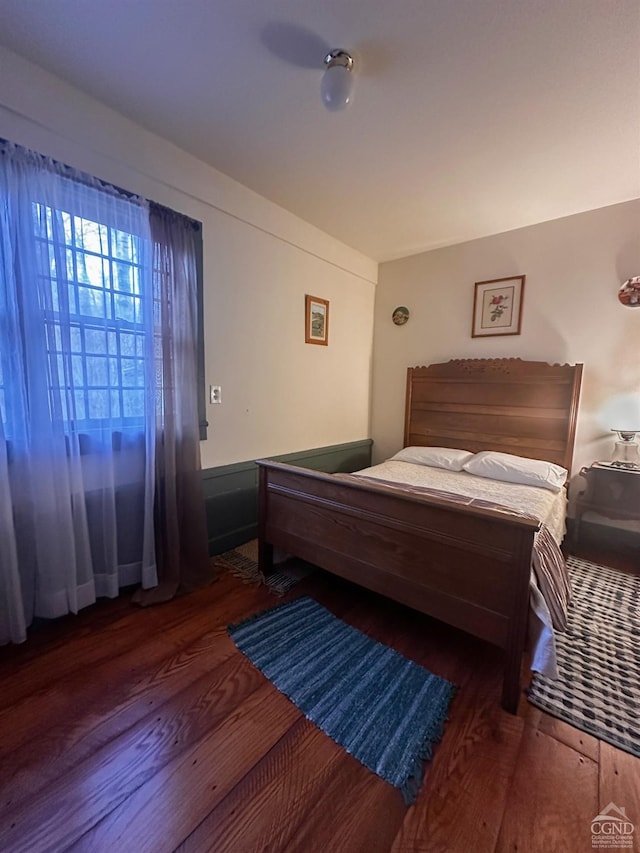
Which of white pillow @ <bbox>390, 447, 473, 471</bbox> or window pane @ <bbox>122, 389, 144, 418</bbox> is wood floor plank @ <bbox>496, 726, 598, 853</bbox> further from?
window pane @ <bbox>122, 389, 144, 418</bbox>

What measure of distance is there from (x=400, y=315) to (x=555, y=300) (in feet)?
4.19

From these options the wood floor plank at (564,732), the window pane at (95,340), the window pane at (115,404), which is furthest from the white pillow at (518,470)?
the window pane at (95,340)

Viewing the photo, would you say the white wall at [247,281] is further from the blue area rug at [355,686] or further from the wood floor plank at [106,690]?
the blue area rug at [355,686]

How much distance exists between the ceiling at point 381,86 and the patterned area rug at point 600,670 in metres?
2.47

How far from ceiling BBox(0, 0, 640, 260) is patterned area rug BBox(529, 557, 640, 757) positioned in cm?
247

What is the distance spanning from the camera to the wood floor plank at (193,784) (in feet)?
3.05

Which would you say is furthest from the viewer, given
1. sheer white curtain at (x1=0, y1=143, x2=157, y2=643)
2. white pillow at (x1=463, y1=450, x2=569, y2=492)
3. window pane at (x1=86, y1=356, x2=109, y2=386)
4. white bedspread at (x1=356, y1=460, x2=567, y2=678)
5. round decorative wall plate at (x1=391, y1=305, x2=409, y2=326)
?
round decorative wall plate at (x1=391, y1=305, x2=409, y2=326)

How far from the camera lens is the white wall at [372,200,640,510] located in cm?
246

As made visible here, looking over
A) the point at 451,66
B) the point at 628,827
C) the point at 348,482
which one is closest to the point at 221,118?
the point at 451,66

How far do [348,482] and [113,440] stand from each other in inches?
48.7

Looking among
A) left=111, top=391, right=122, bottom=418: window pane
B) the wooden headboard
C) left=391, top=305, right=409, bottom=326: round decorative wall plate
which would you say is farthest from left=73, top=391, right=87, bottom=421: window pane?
left=391, top=305, right=409, bottom=326: round decorative wall plate

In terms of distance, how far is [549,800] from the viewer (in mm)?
1029

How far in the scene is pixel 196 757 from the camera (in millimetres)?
1133

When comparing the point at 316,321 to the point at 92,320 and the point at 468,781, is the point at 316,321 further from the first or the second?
the point at 468,781
